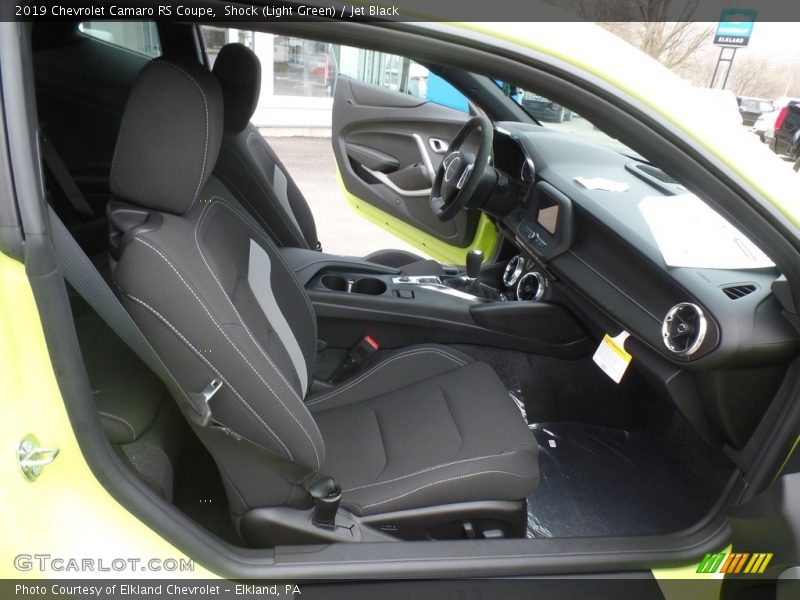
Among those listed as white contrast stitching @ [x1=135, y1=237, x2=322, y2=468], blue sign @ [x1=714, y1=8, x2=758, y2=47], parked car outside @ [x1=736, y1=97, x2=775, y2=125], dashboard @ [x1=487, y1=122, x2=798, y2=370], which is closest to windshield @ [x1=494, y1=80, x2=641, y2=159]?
dashboard @ [x1=487, y1=122, x2=798, y2=370]

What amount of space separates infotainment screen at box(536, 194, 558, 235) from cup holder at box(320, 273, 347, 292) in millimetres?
742

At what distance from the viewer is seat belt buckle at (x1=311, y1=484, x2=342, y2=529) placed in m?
1.10

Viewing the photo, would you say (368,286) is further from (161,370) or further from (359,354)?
(161,370)

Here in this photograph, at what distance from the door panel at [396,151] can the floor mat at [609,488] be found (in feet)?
3.45

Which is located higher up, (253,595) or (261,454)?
(261,454)

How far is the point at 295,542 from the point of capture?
1.14 m

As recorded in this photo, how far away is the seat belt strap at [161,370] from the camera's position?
86cm

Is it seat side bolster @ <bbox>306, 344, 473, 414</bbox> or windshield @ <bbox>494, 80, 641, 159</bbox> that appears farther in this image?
windshield @ <bbox>494, 80, 641, 159</bbox>

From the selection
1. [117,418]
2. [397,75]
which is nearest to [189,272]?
[117,418]

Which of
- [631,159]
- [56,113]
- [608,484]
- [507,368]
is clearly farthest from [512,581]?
[56,113]

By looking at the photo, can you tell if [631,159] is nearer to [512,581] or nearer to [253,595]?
[512,581]

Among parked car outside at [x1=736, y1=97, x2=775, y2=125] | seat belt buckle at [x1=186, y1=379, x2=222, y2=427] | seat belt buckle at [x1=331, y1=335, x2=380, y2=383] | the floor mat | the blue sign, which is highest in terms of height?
the blue sign

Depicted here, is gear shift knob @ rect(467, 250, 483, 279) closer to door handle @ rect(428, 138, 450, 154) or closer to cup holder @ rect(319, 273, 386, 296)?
cup holder @ rect(319, 273, 386, 296)

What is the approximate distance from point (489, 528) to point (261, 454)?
53 centimetres
